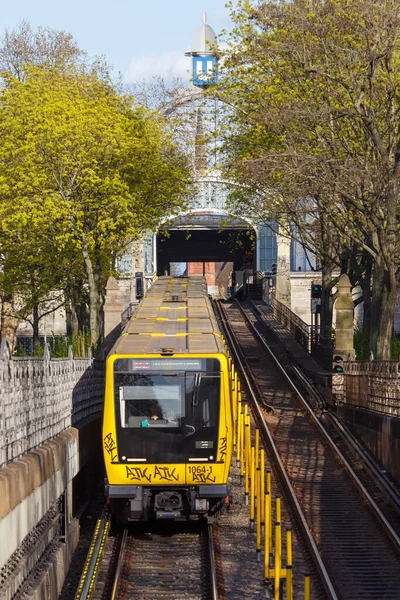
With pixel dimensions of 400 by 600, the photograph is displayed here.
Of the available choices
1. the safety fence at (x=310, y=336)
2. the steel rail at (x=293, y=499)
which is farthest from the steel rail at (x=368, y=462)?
the safety fence at (x=310, y=336)

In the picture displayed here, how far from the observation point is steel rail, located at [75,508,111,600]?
14.1m

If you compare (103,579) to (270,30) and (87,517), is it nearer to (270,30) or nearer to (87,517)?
(87,517)

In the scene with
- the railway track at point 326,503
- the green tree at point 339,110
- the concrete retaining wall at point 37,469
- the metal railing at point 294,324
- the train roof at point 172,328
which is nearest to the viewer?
the concrete retaining wall at point 37,469

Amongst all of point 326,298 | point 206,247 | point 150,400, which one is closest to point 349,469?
point 150,400

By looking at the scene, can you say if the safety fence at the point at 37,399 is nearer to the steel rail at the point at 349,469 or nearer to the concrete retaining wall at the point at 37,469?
the concrete retaining wall at the point at 37,469

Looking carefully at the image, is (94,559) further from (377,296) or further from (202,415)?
(377,296)

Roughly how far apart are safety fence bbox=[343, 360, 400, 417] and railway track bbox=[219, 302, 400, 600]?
4.42ft

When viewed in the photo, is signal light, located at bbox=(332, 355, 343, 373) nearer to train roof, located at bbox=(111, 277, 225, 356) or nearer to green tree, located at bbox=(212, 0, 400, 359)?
green tree, located at bbox=(212, 0, 400, 359)

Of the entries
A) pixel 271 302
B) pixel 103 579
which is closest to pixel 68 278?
pixel 271 302

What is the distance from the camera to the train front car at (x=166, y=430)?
17.0m

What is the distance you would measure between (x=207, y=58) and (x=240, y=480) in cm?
5160

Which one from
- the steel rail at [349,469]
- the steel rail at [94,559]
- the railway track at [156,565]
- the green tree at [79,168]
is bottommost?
the railway track at [156,565]

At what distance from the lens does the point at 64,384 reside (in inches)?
714

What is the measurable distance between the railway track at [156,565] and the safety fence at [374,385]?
19.9ft
